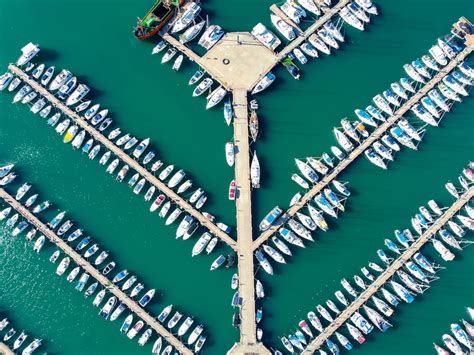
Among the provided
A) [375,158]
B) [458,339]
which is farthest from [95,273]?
[458,339]

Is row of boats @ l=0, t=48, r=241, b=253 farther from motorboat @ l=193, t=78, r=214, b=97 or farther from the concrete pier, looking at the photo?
motorboat @ l=193, t=78, r=214, b=97

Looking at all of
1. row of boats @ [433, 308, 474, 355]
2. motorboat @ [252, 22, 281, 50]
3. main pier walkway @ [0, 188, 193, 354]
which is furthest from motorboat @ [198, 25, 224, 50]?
row of boats @ [433, 308, 474, 355]

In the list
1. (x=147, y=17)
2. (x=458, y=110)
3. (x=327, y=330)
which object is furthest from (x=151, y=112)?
(x=458, y=110)

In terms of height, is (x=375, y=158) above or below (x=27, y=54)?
above

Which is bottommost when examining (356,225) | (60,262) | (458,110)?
(60,262)

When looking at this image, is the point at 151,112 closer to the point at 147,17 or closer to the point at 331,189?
the point at 147,17

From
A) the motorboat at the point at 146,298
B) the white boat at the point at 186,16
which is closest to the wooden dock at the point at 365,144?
the motorboat at the point at 146,298

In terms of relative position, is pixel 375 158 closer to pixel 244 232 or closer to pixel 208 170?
pixel 244 232
